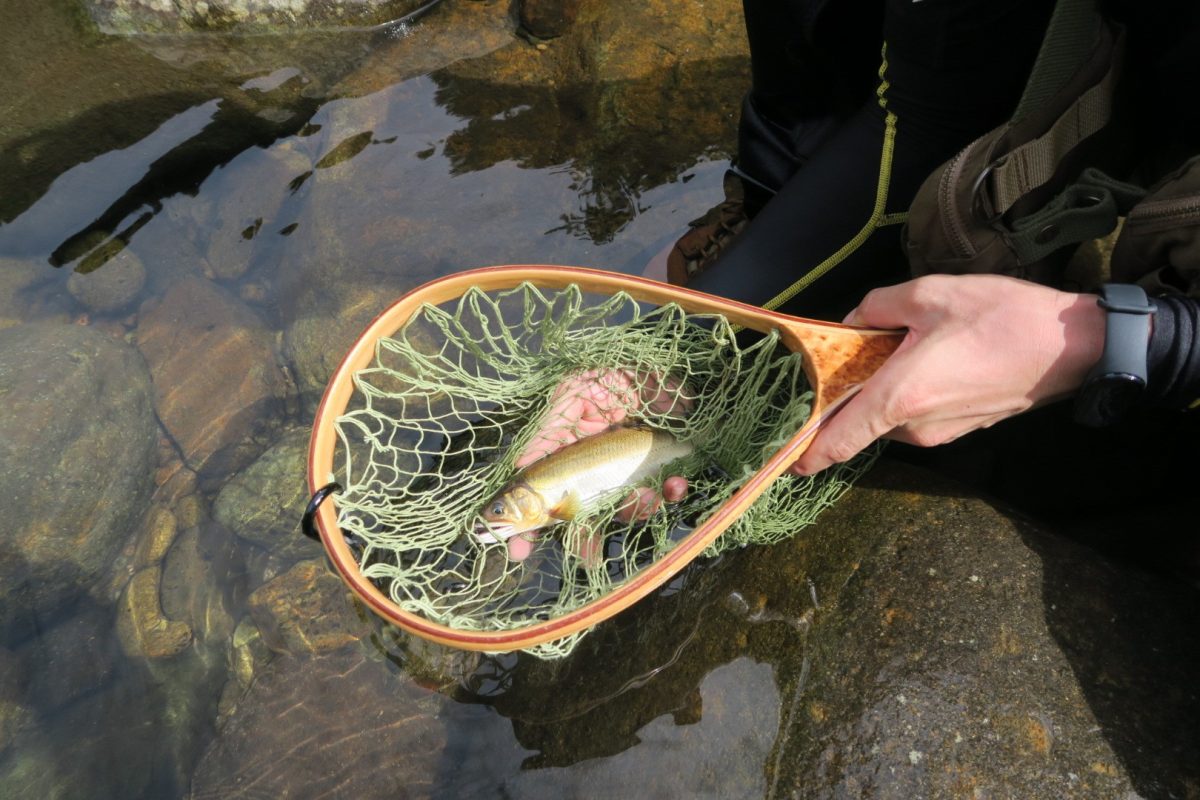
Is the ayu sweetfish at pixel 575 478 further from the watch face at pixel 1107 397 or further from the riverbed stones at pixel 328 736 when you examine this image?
the watch face at pixel 1107 397

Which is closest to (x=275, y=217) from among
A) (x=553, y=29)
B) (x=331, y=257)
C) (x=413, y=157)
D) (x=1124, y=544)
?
(x=331, y=257)

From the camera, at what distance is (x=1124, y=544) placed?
2.54m

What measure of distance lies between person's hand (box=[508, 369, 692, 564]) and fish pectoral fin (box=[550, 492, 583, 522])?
0.19 meters

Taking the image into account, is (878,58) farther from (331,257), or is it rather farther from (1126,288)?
(331,257)

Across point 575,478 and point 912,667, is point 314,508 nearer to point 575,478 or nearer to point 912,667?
point 575,478

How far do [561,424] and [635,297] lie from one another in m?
0.78

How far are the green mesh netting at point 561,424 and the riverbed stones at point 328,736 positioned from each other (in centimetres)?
42

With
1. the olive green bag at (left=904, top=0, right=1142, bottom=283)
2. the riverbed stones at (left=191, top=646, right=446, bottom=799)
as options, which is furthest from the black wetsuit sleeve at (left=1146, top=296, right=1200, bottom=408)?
the riverbed stones at (left=191, top=646, right=446, bottom=799)

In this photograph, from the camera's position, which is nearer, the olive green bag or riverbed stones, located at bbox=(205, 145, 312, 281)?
the olive green bag

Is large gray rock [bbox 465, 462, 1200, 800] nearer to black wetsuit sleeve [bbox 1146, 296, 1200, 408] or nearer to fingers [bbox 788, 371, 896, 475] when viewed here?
fingers [bbox 788, 371, 896, 475]

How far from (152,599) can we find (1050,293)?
380 centimetres

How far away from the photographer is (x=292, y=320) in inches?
160

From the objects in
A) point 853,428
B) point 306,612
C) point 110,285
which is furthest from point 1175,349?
point 110,285

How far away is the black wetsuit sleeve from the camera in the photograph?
1.83 m
